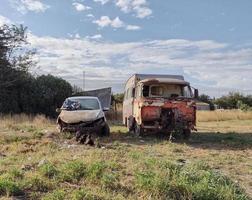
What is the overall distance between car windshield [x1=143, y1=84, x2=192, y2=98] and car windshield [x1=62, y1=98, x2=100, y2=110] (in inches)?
84.3

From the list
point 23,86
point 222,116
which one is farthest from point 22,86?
point 222,116

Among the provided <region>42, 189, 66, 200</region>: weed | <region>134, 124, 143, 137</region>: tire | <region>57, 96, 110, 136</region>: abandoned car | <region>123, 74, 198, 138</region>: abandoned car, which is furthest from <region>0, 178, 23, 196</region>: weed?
<region>134, 124, 143, 137</region>: tire

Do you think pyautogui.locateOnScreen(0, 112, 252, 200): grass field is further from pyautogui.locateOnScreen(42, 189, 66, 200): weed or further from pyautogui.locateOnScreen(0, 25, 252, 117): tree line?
pyautogui.locateOnScreen(0, 25, 252, 117): tree line

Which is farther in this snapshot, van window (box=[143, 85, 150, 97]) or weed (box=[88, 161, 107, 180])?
van window (box=[143, 85, 150, 97])

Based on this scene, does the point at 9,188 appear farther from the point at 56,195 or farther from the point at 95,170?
the point at 95,170

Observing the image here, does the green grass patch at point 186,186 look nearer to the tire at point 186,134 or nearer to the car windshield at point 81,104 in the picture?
the tire at point 186,134

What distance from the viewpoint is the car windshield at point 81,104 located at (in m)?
19.6

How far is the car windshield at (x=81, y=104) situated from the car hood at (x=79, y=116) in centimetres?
40

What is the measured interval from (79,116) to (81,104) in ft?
3.78

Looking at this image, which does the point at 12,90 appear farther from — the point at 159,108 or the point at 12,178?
the point at 12,178

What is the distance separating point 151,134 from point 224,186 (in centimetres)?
1229

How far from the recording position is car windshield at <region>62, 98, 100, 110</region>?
64.3 feet

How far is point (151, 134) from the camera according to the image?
2048 centimetres

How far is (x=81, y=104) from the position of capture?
65.2 ft
